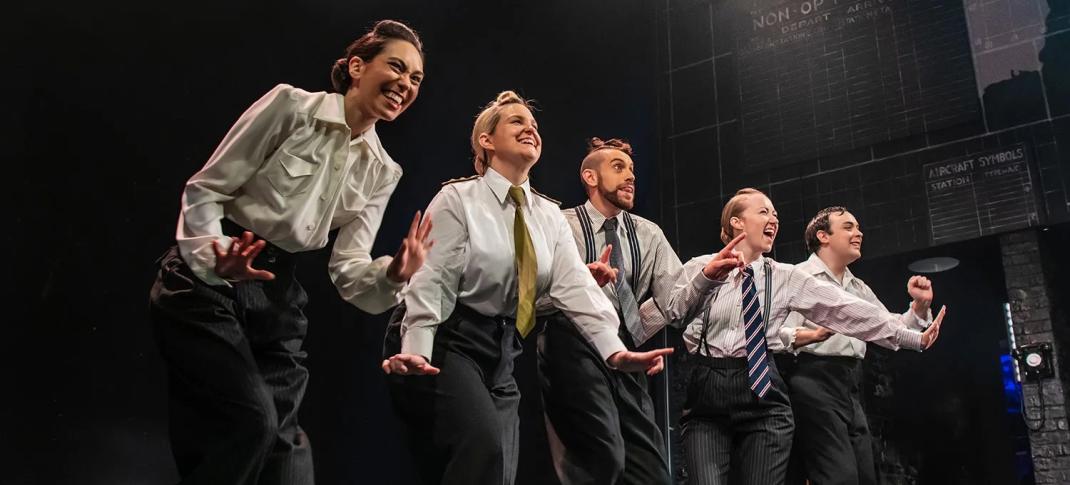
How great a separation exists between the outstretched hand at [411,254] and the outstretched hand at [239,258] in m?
0.34

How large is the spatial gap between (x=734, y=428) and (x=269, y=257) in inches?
73.6

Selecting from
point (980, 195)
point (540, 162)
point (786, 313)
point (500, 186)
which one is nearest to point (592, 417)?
point (500, 186)

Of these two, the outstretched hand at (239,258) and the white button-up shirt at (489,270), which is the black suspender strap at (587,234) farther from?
the outstretched hand at (239,258)

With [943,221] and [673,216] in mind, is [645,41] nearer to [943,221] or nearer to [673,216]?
[673,216]

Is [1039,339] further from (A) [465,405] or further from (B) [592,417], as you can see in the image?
(A) [465,405]

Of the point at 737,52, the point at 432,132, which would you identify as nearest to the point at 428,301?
the point at 432,132

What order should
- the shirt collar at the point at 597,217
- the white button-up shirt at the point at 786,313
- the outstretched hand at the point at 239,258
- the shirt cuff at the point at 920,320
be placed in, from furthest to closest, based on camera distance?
the shirt cuff at the point at 920,320, the white button-up shirt at the point at 786,313, the shirt collar at the point at 597,217, the outstretched hand at the point at 239,258

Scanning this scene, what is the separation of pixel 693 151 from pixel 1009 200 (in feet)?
5.79

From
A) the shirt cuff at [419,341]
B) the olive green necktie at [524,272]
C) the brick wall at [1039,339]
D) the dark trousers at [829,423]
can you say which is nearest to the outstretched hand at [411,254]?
the shirt cuff at [419,341]

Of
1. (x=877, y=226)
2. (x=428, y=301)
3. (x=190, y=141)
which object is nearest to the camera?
(x=428, y=301)

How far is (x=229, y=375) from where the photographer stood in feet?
6.76

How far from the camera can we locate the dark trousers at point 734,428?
10.9 feet

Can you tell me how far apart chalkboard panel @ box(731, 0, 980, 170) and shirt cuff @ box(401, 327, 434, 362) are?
11.5 ft

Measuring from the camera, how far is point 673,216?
18.9 feet
